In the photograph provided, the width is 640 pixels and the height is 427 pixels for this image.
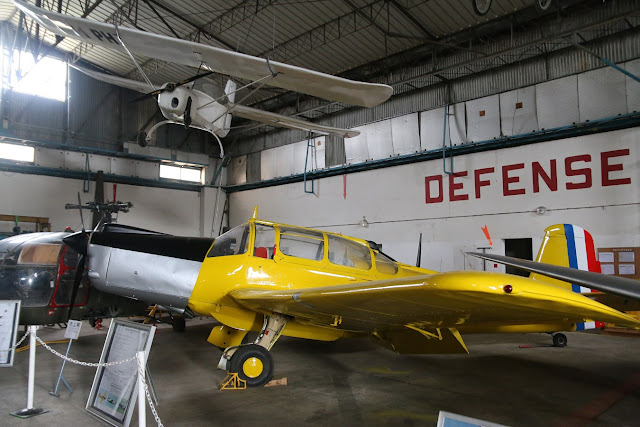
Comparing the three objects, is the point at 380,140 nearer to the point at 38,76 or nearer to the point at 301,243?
the point at 301,243

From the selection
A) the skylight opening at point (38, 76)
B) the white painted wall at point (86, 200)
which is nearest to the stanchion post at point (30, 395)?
the white painted wall at point (86, 200)

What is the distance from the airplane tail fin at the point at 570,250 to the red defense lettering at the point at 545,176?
4845mm

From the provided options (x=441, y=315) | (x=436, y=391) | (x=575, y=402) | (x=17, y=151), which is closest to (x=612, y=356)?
(x=575, y=402)

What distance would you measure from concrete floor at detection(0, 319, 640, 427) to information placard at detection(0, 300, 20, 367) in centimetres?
41

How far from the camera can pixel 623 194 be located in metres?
9.42

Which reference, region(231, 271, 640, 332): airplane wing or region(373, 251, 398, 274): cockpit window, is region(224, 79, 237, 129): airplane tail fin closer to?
region(373, 251, 398, 274): cockpit window

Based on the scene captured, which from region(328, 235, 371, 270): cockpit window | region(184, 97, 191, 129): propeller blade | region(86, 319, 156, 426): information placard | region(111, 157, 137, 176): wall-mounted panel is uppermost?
region(111, 157, 137, 176): wall-mounted panel

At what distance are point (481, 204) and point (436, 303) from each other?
9.13 metres

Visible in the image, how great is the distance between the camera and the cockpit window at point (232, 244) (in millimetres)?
5410

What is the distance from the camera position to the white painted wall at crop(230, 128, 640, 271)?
9555 millimetres

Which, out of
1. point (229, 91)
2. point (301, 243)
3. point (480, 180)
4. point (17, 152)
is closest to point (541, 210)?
point (480, 180)

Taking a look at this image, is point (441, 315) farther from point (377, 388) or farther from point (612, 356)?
point (612, 356)

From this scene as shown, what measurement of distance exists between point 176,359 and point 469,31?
1093 cm

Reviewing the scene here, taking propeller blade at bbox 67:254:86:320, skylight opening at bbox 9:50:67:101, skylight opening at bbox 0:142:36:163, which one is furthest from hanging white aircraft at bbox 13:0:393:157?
skylight opening at bbox 0:142:36:163
